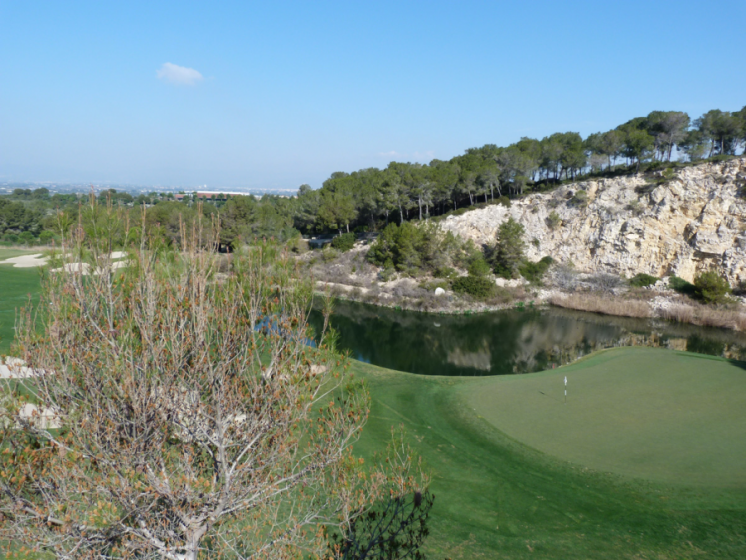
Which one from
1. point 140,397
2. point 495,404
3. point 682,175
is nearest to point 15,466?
point 140,397

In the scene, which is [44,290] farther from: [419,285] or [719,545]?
[419,285]

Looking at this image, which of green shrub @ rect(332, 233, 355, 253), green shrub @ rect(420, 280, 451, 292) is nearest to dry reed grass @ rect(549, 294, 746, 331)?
green shrub @ rect(420, 280, 451, 292)

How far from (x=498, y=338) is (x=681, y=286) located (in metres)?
15.9

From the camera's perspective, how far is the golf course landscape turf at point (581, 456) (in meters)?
8.43

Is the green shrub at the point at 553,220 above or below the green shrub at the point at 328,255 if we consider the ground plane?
above

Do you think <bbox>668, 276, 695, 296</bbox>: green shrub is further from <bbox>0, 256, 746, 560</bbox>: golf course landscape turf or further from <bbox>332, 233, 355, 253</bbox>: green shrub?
<bbox>332, 233, 355, 253</bbox>: green shrub

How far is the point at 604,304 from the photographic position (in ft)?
106

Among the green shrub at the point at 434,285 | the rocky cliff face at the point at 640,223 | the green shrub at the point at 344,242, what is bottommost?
the green shrub at the point at 434,285

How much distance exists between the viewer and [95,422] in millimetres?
3998

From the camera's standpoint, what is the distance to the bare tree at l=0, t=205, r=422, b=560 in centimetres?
403

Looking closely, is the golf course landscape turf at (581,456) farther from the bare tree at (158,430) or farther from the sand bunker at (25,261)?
the sand bunker at (25,261)

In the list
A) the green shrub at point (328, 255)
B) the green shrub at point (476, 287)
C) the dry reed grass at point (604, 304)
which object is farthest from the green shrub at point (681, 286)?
the green shrub at point (328, 255)

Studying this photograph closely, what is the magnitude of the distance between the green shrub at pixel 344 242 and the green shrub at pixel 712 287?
2667cm

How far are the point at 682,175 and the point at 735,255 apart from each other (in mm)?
7283
